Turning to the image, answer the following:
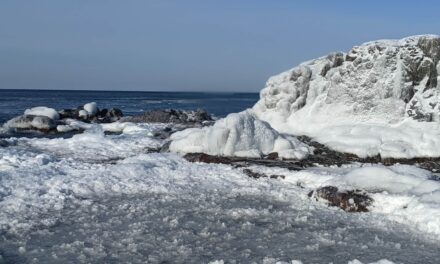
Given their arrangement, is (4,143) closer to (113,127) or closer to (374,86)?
(113,127)

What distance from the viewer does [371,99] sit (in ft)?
78.3

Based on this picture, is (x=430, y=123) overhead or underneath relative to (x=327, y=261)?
overhead

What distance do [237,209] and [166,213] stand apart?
1.86m

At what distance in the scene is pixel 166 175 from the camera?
16906 mm

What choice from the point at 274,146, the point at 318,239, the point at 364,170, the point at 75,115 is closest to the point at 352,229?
the point at 318,239

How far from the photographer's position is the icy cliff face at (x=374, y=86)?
23109mm

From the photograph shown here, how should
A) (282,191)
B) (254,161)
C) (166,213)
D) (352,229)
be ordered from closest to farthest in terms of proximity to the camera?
(352,229), (166,213), (282,191), (254,161)

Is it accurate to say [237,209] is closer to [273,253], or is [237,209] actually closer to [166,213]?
[166,213]

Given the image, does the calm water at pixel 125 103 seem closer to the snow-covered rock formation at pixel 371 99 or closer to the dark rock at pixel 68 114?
the dark rock at pixel 68 114

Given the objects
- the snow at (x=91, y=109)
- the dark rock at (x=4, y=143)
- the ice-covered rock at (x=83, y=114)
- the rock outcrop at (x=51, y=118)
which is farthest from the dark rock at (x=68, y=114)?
the dark rock at (x=4, y=143)

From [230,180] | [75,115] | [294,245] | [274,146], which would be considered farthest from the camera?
[75,115]

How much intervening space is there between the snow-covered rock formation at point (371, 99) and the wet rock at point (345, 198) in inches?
261

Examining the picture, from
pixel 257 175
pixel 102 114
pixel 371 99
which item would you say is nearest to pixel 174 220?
pixel 257 175

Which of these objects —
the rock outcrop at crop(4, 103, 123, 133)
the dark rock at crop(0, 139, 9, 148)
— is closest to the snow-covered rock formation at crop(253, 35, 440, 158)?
the dark rock at crop(0, 139, 9, 148)
